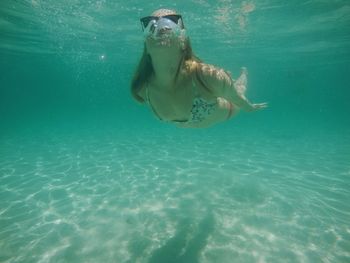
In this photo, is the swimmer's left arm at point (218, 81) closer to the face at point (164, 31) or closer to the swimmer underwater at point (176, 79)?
the swimmer underwater at point (176, 79)

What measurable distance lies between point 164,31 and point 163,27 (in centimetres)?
5

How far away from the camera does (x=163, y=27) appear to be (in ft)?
10.6

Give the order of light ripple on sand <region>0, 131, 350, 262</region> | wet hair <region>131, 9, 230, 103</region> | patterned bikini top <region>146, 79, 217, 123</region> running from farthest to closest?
light ripple on sand <region>0, 131, 350, 262</region>, patterned bikini top <region>146, 79, 217, 123</region>, wet hair <region>131, 9, 230, 103</region>

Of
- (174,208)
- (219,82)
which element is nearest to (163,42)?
(219,82)

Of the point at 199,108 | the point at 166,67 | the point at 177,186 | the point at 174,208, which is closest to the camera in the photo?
the point at 166,67

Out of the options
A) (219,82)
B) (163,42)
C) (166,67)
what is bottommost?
(219,82)

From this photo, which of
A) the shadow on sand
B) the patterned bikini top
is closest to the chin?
the patterned bikini top

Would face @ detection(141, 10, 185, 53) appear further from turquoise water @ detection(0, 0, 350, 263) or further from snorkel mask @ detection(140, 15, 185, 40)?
turquoise water @ detection(0, 0, 350, 263)

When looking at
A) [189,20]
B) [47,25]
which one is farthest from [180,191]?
[47,25]

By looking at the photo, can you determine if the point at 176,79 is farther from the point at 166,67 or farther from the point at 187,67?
the point at 166,67

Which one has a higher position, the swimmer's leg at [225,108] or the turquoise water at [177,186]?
the swimmer's leg at [225,108]

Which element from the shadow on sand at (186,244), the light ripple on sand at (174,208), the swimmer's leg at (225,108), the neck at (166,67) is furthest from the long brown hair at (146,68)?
the light ripple on sand at (174,208)

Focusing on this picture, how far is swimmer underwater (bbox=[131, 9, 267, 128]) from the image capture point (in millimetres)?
3320

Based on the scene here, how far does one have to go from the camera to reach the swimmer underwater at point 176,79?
10.9 feet
